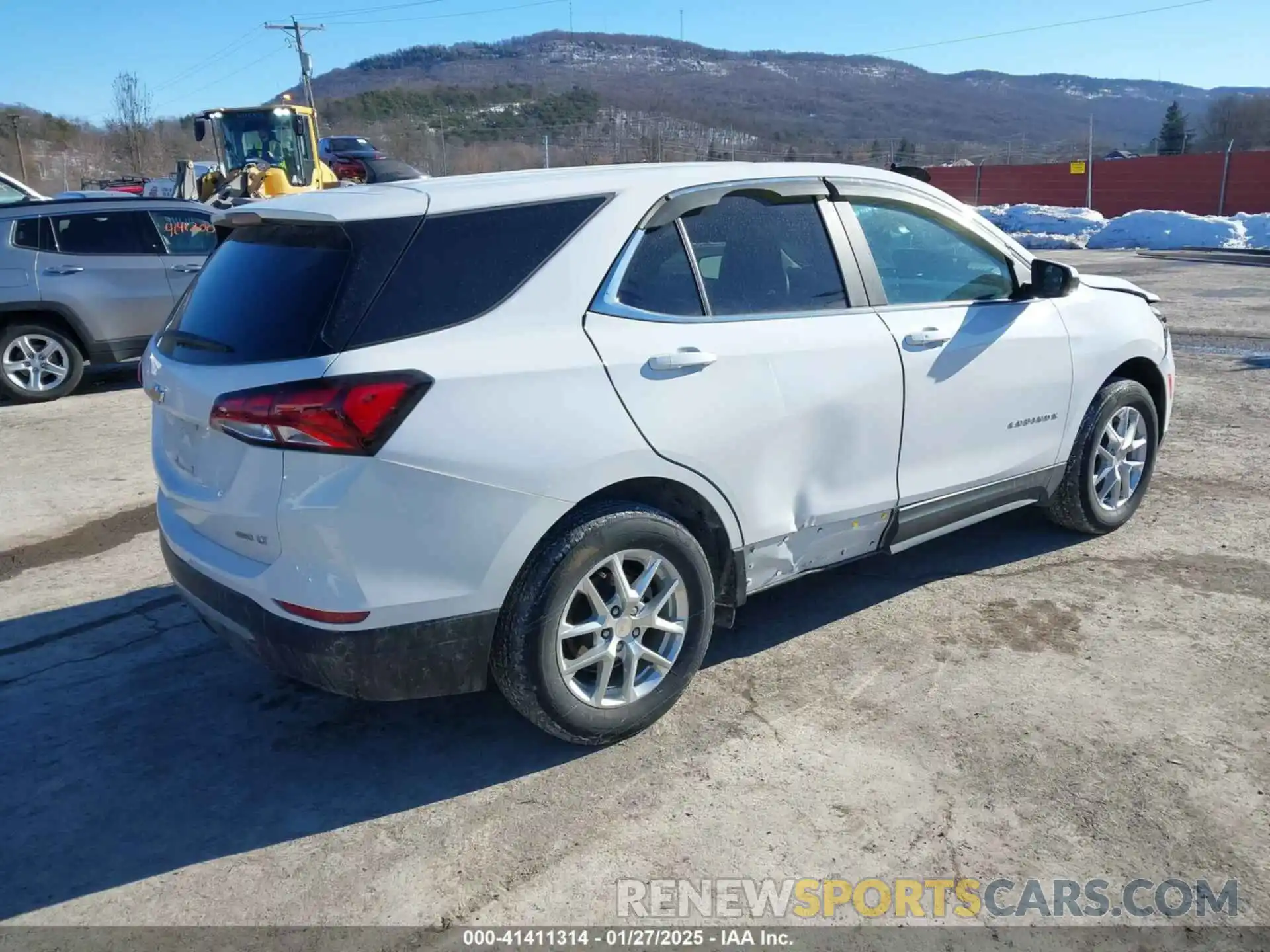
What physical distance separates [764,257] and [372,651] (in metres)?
2.02

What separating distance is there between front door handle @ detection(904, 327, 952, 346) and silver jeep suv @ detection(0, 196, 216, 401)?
7.20 meters

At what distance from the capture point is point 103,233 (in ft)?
31.5

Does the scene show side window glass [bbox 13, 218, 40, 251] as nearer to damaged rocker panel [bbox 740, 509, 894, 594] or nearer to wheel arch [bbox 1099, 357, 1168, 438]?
damaged rocker panel [bbox 740, 509, 894, 594]

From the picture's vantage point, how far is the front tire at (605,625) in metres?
3.15

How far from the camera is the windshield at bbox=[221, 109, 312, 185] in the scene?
23.3m

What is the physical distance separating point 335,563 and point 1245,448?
620cm

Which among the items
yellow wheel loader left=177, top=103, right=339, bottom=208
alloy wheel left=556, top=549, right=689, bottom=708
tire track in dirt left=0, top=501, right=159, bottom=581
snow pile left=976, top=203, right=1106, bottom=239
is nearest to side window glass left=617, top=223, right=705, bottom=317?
alloy wheel left=556, top=549, right=689, bottom=708

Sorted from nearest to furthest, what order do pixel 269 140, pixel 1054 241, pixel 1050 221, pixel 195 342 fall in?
1. pixel 195 342
2. pixel 269 140
3. pixel 1054 241
4. pixel 1050 221

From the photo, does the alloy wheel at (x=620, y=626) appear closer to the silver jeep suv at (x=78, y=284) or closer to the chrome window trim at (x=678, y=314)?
the chrome window trim at (x=678, y=314)

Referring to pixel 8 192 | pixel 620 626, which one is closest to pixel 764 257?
pixel 620 626

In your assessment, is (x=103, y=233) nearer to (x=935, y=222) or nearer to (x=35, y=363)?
(x=35, y=363)

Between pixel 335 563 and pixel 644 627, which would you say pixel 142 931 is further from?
pixel 644 627

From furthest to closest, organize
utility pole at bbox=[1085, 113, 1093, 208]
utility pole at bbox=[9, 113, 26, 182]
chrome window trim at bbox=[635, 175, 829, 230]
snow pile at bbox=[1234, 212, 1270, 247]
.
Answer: utility pole at bbox=[9, 113, 26, 182] < utility pole at bbox=[1085, 113, 1093, 208] < snow pile at bbox=[1234, 212, 1270, 247] < chrome window trim at bbox=[635, 175, 829, 230]

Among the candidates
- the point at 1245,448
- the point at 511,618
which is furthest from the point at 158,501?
the point at 1245,448
